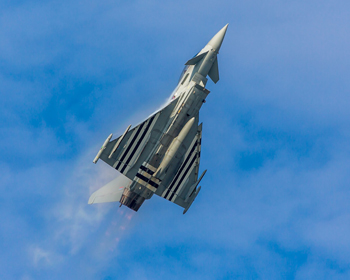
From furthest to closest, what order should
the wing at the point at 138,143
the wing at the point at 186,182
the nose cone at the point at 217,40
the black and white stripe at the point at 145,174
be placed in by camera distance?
1. the wing at the point at 186,182
2. the nose cone at the point at 217,40
3. the black and white stripe at the point at 145,174
4. the wing at the point at 138,143

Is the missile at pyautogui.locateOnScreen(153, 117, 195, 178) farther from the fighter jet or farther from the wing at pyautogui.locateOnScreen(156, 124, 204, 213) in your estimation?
the wing at pyautogui.locateOnScreen(156, 124, 204, 213)

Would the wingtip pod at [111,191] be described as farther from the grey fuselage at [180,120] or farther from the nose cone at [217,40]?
the nose cone at [217,40]

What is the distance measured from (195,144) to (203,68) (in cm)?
841

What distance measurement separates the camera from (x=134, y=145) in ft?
125

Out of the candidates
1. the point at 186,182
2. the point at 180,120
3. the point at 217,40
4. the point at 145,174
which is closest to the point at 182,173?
the point at 186,182

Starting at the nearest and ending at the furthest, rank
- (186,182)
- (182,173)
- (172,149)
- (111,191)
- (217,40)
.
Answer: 1. (172,149)
2. (217,40)
3. (111,191)
4. (182,173)
5. (186,182)

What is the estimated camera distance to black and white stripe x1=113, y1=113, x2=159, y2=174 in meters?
37.8

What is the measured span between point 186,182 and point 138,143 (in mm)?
7654

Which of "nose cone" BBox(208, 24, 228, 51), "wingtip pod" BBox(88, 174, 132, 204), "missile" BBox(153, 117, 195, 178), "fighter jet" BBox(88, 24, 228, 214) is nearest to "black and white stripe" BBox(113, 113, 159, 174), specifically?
"fighter jet" BBox(88, 24, 228, 214)

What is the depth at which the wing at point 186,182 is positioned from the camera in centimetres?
4053

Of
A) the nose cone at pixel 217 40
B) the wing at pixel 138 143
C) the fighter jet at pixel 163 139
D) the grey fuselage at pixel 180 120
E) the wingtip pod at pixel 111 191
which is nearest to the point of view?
the grey fuselage at pixel 180 120

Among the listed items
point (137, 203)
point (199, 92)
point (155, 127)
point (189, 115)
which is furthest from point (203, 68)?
point (137, 203)

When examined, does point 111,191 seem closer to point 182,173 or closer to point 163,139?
point 182,173

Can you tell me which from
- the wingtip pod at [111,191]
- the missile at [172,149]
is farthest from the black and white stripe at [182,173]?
the wingtip pod at [111,191]
